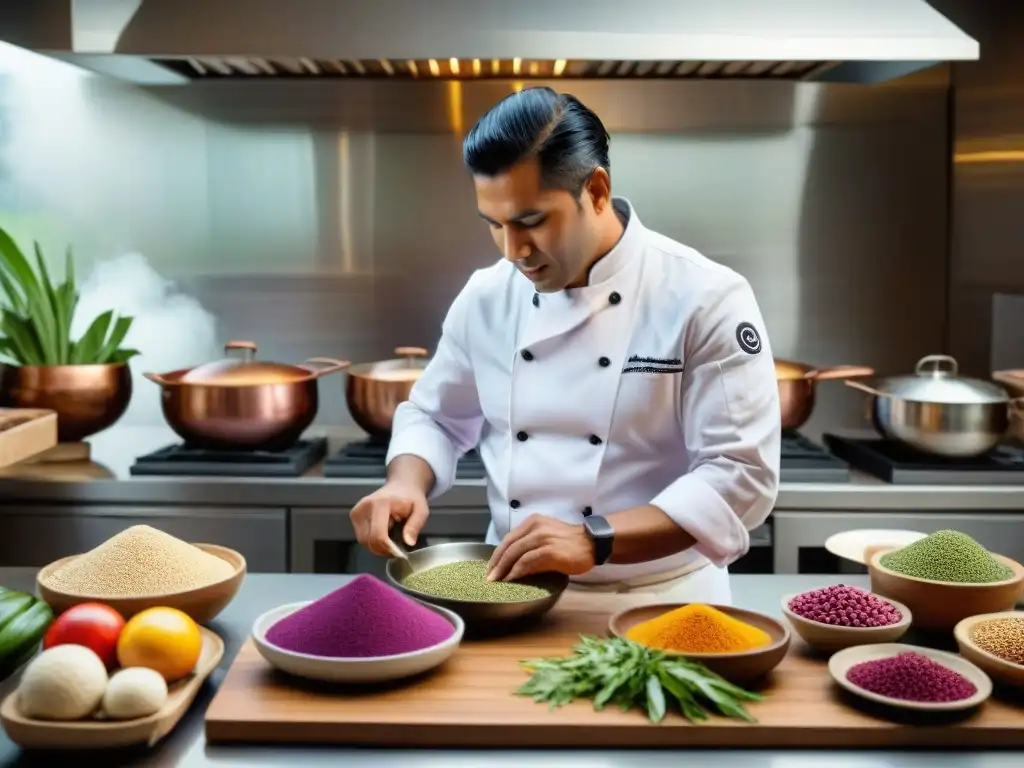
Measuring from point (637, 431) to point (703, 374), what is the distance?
160 mm

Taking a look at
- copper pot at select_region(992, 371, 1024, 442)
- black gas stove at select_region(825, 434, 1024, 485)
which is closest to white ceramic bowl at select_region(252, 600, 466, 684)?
black gas stove at select_region(825, 434, 1024, 485)

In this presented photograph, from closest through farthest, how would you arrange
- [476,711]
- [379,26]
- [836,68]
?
[476,711], [379,26], [836,68]

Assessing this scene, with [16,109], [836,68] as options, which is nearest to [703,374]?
[836,68]

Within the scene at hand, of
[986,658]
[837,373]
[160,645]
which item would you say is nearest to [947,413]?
[837,373]

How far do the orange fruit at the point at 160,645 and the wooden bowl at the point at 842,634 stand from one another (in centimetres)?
75

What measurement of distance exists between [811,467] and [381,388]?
106 centimetres

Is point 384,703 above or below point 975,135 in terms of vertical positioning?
below

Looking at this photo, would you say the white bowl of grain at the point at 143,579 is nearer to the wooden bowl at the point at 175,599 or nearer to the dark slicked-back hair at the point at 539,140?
the wooden bowl at the point at 175,599

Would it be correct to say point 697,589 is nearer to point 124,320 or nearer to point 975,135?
point 124,320

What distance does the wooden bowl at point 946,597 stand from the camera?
1515 millimetres

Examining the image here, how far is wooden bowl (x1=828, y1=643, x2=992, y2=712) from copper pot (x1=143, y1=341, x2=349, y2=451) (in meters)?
1.74

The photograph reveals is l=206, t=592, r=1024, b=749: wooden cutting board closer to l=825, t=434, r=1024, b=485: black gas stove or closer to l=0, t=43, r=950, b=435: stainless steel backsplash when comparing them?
l=825, t=434, r=1024, b=485: black gas stove

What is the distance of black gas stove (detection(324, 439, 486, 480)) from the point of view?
275 cm

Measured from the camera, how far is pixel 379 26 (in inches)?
99.1
